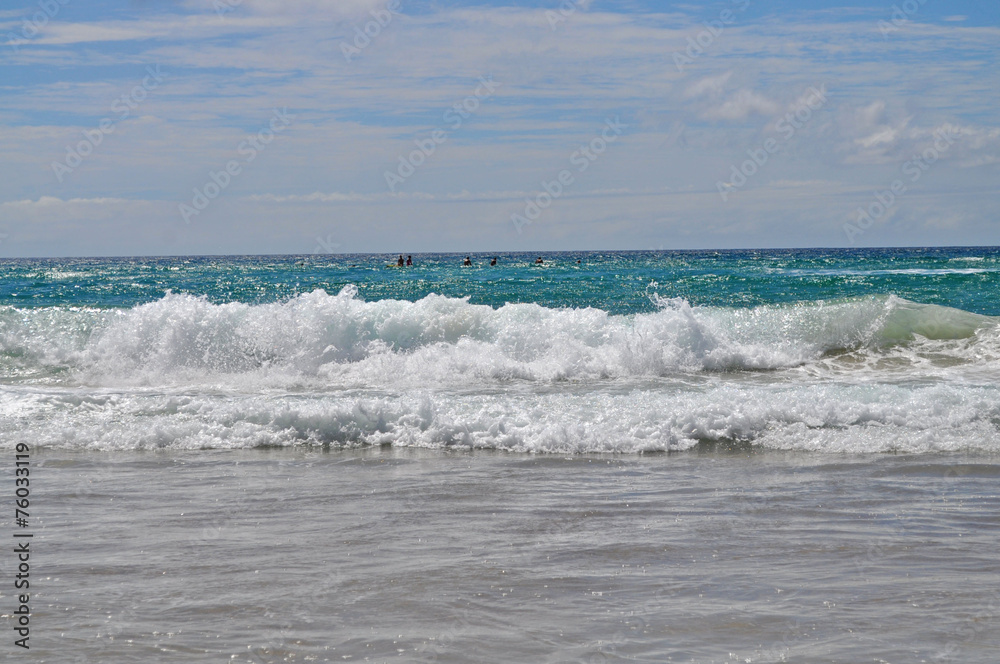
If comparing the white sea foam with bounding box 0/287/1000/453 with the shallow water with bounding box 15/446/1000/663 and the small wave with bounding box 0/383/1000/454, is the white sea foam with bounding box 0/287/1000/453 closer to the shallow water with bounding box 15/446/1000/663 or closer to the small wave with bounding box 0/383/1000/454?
the small wave with bounding box 0/383/1000/454

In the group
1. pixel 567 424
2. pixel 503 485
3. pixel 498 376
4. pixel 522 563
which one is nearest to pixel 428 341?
pixel 498 376

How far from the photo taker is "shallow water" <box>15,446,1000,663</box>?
3.78 m

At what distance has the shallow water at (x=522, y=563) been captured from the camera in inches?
149

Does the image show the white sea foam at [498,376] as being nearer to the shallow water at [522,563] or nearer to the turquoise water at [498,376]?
the turquoise water at [498,376]

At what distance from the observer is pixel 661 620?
397 cm

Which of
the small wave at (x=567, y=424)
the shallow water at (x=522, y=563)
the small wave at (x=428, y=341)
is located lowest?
the shallow water at (x=522, y=563)

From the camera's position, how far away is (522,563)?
477 cm

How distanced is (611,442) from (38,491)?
4667 mm

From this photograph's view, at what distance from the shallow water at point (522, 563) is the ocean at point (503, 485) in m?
0.02

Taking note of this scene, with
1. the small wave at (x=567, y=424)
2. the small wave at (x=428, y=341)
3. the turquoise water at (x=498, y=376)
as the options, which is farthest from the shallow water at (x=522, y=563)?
the small wave at (x=428, y=341)

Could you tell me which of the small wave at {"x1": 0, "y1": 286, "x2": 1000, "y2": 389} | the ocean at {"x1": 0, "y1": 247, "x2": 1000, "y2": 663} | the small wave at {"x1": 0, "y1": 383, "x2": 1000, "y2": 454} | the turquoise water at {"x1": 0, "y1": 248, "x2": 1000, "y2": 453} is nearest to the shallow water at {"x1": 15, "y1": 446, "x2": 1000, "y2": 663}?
the ocean at {"x1": 0, "y1": 247, "x2": 1000, "y2": 663}

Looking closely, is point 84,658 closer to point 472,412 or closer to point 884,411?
point 472,412

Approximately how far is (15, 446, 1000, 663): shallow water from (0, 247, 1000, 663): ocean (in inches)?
0.9

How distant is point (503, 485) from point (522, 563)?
1942 millimetres
